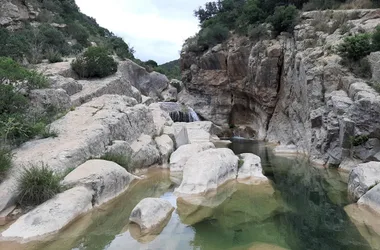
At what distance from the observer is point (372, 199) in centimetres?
941

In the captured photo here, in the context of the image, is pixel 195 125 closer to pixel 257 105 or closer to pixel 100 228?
pixel 257 105

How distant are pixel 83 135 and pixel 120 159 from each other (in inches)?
66.5

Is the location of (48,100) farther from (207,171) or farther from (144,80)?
(144,80)

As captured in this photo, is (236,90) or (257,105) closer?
(257,105)

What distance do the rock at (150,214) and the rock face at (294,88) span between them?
418 inches

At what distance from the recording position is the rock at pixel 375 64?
16.2m

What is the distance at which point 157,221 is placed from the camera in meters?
8.27

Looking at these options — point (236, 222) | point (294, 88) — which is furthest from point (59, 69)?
point (294, 88)

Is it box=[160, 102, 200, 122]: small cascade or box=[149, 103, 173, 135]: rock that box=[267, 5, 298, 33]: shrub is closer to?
box=[160, 102, 200, 122]: small cascade

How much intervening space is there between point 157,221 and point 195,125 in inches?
736

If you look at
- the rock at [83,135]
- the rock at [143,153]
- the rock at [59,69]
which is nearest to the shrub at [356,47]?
the rock at [83,135]

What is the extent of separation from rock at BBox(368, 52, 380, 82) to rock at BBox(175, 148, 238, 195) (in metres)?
8.82

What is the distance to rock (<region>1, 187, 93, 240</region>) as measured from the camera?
7.25 m

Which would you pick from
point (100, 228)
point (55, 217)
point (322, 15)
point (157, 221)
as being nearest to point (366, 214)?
point (157, 221)
